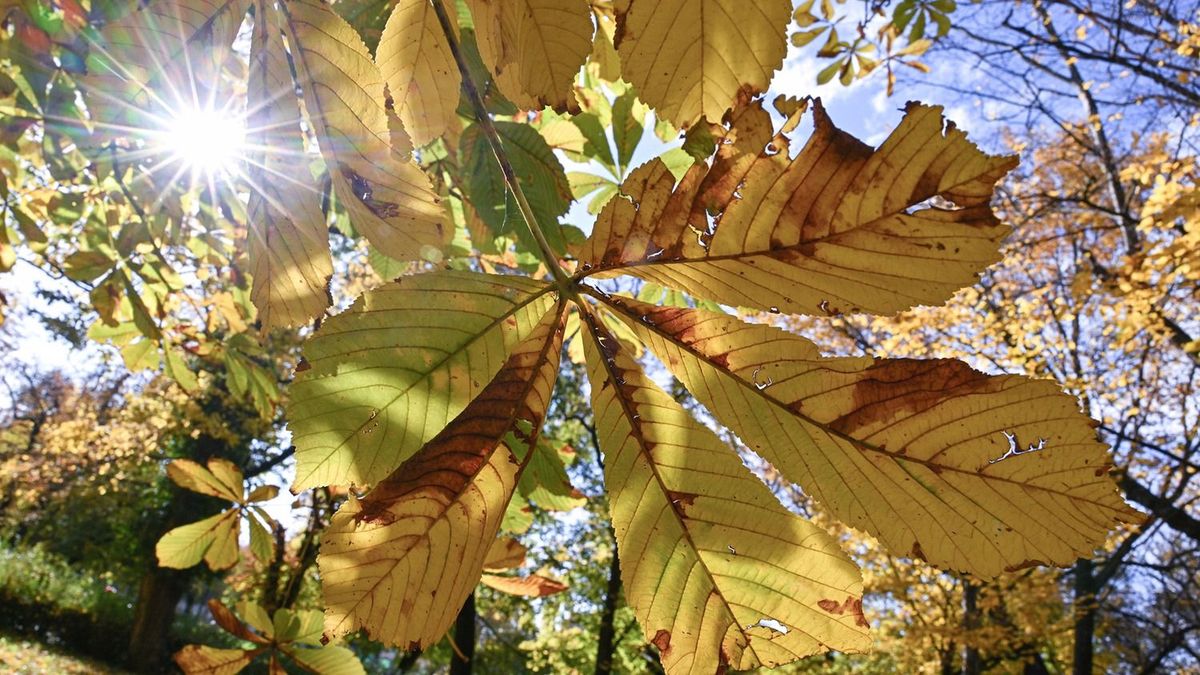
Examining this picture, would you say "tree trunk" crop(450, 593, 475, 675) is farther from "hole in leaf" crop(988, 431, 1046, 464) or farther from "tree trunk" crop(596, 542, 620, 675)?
"tree trunk" crop(596, 542, 620, 675)

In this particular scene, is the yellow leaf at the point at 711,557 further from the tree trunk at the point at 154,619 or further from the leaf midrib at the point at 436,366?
the tree trunk at the point at 154,619

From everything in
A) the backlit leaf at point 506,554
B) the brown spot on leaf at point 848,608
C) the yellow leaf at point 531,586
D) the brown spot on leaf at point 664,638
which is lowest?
the brown spot on leaf at point 664,638

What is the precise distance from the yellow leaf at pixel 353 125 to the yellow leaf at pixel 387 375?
0.36 feet

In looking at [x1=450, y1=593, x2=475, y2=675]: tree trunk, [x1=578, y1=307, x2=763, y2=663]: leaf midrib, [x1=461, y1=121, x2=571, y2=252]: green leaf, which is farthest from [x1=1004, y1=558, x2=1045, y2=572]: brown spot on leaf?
[x1=450, y1=593, x2=475, y2=675]: tree trunk

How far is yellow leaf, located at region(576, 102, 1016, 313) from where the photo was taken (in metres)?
0.37

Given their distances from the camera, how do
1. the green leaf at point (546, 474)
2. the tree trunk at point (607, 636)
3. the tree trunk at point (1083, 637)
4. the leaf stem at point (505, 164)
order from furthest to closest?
the tree trunk at point (607, 636) < the tree trunk at point (1083, 637) < the green leaf at point (546, 474) < the leaf stem at point (505, 164)

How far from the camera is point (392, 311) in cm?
44

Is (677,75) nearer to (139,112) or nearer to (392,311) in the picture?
(392,311)

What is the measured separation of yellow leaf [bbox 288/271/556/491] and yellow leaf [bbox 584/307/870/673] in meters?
0.11

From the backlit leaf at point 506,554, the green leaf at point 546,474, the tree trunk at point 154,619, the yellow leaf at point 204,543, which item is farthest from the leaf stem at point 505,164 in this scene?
the tree trunk at point 154,619

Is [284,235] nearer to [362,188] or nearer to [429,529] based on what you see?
[362,188]

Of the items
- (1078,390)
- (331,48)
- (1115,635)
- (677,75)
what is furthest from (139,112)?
(1115,635)

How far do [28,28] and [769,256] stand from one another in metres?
1.84

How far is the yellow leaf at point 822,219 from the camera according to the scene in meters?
0.37
